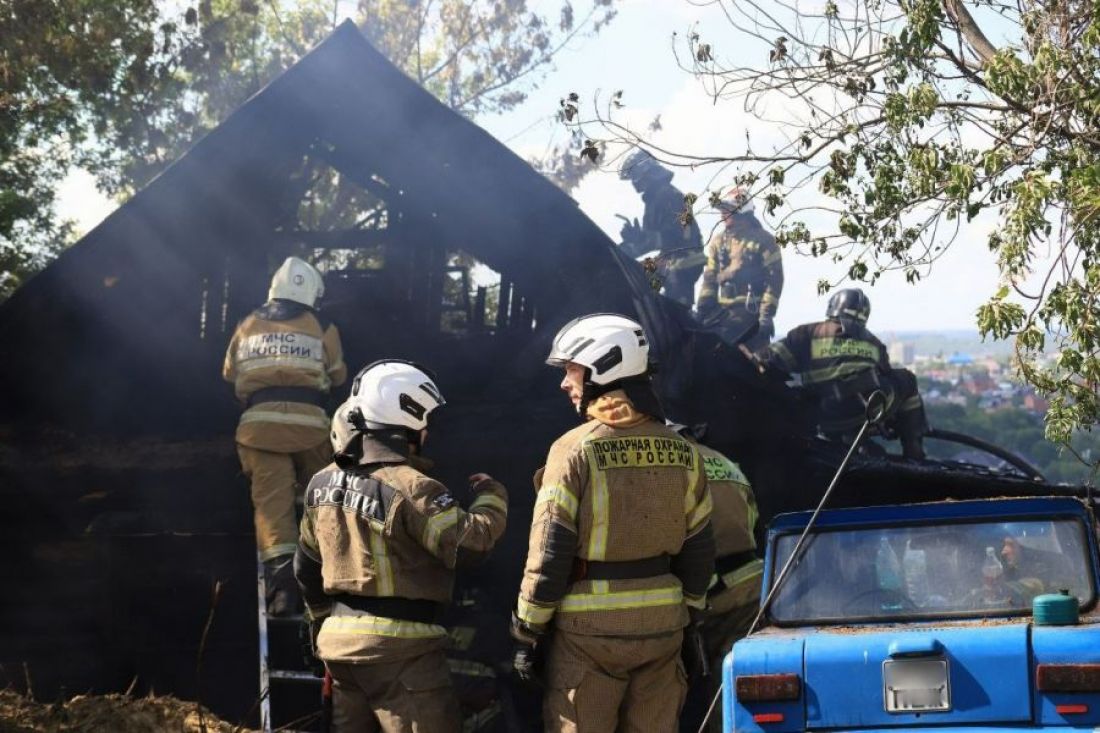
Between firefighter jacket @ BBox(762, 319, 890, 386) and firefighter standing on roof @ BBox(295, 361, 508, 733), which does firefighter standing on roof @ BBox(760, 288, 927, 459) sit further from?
firefighter standing on roof @ BBox(295, 361, 508, 733)

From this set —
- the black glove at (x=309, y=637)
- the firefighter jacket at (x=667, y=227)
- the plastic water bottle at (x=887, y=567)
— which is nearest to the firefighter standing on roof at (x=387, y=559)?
the black glove at (x=309, y=637)

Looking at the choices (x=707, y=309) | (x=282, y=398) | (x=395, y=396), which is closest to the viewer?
(x=395, y=396)

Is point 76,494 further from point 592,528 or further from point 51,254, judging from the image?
point 51,254

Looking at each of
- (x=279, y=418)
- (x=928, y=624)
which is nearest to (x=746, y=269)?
(x=279, y=418)

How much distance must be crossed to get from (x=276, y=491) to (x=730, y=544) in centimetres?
287

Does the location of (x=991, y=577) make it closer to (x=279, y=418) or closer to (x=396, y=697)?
(x=396, y=697)

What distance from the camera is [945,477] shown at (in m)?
11.1

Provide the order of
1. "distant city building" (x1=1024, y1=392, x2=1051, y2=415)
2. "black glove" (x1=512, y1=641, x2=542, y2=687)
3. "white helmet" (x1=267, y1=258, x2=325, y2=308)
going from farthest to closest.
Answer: "distant city building" (x1=1024, y1=392, x2=1051, y2=415)
"white helmet" (x1=267, y1=258, x2=325, y2=308)
"black glove" (x1=512, y1=641, x2=542, y2=687)

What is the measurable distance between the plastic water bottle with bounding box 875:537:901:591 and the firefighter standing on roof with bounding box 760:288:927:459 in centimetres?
585

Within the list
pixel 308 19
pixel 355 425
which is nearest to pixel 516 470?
pixel 355 425

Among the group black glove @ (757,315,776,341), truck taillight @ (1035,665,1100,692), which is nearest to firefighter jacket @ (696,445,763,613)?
truck taillight @ (1035,665,1100,692)

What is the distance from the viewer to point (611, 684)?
17.3 feet

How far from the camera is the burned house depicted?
9500 mm

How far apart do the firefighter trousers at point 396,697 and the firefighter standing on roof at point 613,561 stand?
1.29 feet
